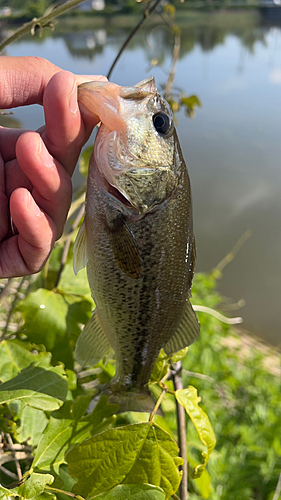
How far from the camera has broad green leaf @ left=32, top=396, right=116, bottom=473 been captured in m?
1.13

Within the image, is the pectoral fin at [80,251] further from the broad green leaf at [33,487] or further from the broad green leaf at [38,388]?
the broad green leaf at [33,487]

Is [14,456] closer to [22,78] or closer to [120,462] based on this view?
[120,462]

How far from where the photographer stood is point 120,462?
1.06 m

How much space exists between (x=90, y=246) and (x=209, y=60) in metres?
23.5

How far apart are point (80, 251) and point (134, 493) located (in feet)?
2.61

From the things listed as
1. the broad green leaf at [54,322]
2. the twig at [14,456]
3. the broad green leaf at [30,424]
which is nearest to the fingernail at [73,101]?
the broad green leaf at [54,322]

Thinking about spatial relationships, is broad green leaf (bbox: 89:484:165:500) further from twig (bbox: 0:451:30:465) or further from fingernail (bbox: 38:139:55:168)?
fingernail (bbox: 38:139:55:168)

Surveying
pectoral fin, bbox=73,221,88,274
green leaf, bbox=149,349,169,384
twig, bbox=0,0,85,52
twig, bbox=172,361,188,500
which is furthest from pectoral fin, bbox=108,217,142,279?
twig, bbox=0,0,85,52

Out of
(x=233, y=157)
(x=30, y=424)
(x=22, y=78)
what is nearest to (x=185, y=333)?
(x=30, y=424)

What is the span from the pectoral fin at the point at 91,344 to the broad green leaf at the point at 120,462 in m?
0.45

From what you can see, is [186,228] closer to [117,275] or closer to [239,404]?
[117,275]

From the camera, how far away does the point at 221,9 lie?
116 feet

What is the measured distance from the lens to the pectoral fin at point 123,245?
133cm

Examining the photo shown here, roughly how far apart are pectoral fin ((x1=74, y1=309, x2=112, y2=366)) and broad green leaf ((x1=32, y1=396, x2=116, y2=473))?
0.21m
